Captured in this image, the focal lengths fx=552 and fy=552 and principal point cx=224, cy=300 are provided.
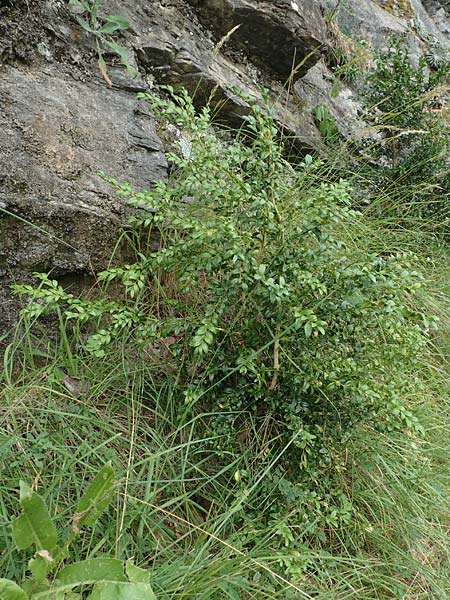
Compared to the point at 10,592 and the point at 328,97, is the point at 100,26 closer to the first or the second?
the point at 328,97

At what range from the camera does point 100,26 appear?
244 centimetres

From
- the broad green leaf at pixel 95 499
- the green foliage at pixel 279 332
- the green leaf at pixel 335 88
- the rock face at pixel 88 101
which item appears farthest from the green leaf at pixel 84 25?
the green leaf at pixel 335 88

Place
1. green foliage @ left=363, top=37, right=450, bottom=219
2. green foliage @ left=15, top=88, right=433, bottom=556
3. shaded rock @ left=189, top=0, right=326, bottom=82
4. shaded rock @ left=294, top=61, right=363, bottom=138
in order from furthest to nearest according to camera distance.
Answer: shaded rock @ left=294, top=61, right=363, bottom=138 → green foliage @ left=363, top=37, right=450, bottom=219 → shaded rock @ left=189, top=0, right=326, bottom=82 → green foliage @ left=15, top=88, right=433, bottom=556

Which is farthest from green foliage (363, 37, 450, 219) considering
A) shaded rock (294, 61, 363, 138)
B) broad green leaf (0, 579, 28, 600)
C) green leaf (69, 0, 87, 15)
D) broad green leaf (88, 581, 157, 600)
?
broad green leaf (0, 579, 28, 600)

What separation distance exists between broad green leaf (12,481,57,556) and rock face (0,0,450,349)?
0.90m

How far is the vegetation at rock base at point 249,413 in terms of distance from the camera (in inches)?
57.7

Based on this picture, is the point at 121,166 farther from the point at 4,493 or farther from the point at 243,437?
the point at 4,493

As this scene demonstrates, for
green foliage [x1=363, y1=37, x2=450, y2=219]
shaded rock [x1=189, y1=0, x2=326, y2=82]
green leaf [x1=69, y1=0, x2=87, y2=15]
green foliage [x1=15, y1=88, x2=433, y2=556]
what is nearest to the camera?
green foliage [x1=15, y1=88, x2=433, y2=556]

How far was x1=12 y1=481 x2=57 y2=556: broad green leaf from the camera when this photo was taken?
1.11 metres

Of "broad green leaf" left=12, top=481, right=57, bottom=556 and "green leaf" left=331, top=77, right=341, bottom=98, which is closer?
"broad green leaf" left=12, top=481, right=57, bottom=556

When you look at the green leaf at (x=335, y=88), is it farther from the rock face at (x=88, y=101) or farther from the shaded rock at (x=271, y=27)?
the rock face at (x=88, y=101)

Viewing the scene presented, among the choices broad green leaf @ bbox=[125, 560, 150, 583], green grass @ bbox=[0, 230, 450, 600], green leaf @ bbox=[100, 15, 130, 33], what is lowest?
green grass @ bbox=[0, 230, 450, 600]

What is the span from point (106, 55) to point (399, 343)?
184 cm

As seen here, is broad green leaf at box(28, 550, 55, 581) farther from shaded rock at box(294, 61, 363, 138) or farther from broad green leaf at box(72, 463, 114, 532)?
shaded rock at box(294, 61, 363, 138)
